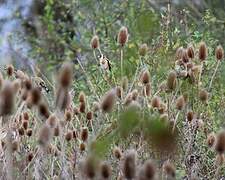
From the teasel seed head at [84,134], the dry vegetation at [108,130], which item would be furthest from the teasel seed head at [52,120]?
the teasel seed head at [84,134]

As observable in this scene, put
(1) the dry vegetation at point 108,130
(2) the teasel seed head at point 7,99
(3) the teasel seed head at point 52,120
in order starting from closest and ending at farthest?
(2) the teasel seed head at point 7,99, (1) the dry vegetation at point 108,130, (3) the teasel seed head at point 52,120

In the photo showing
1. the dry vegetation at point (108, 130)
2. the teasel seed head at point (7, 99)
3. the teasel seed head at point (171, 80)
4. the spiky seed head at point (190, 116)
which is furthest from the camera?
the spiky seed head at point (190, 116)

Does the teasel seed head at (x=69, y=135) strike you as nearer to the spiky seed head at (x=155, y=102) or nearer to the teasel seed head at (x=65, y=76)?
the spiky seed head at (x=155, y=102)

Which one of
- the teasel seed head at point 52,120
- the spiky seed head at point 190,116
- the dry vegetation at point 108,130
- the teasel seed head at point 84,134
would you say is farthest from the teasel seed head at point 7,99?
the spiky seed head at point 190,116

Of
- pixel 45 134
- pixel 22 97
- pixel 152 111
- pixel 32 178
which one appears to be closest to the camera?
pixel 45 134

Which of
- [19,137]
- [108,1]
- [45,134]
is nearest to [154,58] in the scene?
[19,137]

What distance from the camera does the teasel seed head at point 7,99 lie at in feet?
3.24

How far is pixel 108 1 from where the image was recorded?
4.96 m

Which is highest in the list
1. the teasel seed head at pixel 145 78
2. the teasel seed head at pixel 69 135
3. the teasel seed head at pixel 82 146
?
the teasel seed head at pixel 145 78

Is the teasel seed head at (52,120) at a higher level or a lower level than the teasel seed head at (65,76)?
lower

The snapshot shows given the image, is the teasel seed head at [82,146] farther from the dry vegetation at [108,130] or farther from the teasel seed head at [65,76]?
the teasel seed head at [65,76]

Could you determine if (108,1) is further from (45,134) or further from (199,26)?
(45,134)

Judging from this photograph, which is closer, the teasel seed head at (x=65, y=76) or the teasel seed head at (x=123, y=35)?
the teasel seed head at (x=65, y=76)

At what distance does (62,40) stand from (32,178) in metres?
4.46
